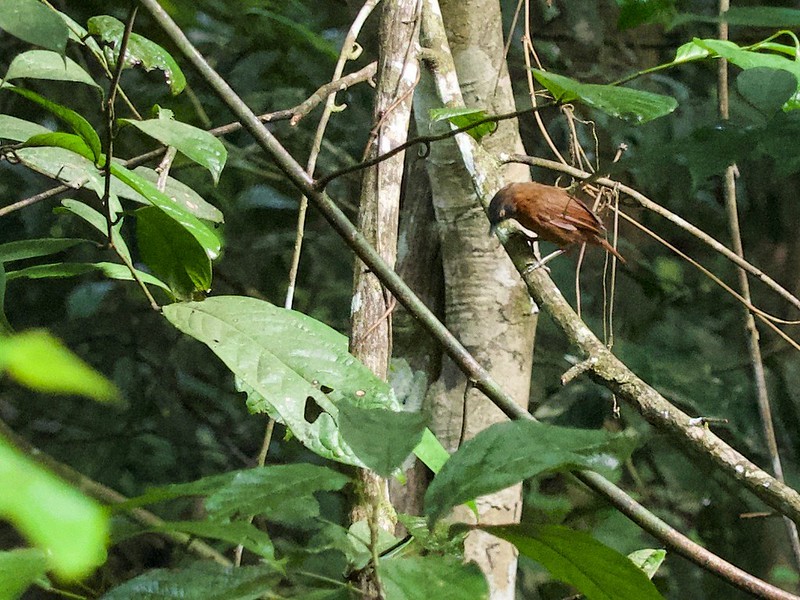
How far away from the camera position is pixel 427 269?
1.68m

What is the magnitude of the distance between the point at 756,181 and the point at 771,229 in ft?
0.55

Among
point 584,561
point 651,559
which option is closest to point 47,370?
point 584,561

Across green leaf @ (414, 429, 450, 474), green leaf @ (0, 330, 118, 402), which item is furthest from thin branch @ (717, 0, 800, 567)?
green leaf @ (0, 330, 118, 402)

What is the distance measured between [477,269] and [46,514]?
1.40m

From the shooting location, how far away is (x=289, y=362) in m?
0.77

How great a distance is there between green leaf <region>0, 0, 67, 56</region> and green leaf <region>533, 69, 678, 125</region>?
41 centimetres

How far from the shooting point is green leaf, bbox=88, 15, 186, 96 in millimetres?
1064

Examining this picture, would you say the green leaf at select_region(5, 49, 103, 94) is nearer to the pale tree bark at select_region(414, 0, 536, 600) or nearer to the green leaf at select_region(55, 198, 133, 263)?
the green leaf at select_region(55, 198, 133, 263)

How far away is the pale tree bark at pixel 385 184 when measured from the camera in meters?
1.10

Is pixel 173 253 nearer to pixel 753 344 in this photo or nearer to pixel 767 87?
pixel 767 87

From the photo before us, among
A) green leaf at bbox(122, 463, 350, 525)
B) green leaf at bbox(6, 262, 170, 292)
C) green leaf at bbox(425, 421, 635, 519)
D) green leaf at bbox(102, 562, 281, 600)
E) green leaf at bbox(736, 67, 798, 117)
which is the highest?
green leaf at bbox(736, 67, 798, 117)

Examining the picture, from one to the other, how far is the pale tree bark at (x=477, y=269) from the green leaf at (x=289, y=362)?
0.73 metres

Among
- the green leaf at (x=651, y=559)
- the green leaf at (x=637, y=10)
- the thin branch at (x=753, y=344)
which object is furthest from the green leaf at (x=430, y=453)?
the thin branch at (x=753, y=344)

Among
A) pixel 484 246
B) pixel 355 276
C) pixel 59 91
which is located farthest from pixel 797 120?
pixel 59 91
